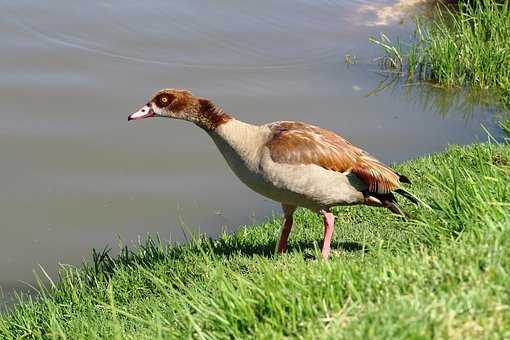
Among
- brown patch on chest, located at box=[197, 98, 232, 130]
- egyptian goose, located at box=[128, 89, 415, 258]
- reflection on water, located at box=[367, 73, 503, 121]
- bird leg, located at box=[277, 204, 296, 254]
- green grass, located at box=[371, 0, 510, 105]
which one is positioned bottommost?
bird leg, located at box=[277, 204, 296, 254]

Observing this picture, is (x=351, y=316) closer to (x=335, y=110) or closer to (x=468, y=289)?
(x=468, y=289)

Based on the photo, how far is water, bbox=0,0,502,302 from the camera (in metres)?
9.09

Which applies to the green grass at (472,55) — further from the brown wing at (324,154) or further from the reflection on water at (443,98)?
the brown wing at (324,154)

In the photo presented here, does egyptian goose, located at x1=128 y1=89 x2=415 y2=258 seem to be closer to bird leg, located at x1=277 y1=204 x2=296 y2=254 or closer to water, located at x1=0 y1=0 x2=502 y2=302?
bird leg, located at x1=277 y1=204 x2=296 y2=254

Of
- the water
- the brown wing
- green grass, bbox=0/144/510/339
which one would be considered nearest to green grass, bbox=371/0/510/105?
the water

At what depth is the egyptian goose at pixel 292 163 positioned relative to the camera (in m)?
6.53

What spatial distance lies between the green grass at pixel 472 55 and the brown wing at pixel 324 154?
4889mm

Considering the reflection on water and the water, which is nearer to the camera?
the water

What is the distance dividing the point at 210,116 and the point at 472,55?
6.03m

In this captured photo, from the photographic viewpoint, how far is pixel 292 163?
6520 mm

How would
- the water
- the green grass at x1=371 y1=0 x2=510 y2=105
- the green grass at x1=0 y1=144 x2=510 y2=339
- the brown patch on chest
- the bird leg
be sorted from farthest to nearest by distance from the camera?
the green grass at x1=371 y1=0 x2=510 y2=105 → the water → the bird leg → the brown patch on chest → the green grass at x1=0 y1=144 x2=510 y2=339

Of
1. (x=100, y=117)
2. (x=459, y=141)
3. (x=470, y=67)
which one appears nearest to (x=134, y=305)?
(x=100, y=117)

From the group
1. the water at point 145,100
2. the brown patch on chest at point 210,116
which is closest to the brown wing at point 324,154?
the brown patch on chest at point 210,116

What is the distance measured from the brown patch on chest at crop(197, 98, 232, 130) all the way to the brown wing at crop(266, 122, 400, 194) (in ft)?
1.21
